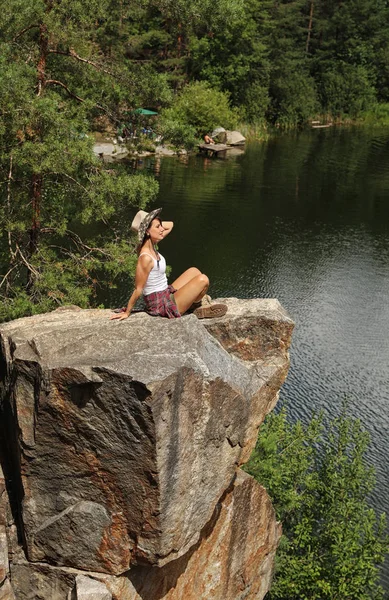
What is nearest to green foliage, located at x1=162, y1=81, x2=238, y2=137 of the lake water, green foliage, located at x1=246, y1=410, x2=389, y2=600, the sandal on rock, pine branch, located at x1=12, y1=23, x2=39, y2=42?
the lake water

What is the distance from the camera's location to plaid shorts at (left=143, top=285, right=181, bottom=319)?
9.00 meters

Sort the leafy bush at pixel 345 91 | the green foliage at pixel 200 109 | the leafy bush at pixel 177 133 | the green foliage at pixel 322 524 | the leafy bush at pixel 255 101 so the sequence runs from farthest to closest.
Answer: the leafy bush at pixel 345 91 < the leafy bush at pixel 255 101 < the green foliage at pixel 200 109 < the leafy bush at pixel 177 133 < the green foliage at pixel 322 524

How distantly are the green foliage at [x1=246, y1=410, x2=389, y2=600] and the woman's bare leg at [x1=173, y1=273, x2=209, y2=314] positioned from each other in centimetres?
371

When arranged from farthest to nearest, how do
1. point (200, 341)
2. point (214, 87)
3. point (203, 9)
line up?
point (214, 87)
point (203, 9)
point (200, 341)

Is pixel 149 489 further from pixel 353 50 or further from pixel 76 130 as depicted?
pixel 353 50

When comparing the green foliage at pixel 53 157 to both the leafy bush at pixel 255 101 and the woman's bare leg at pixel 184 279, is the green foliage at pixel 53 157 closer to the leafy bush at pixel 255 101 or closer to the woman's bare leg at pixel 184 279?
the woman's bare leg at pixel 184 279

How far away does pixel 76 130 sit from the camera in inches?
609

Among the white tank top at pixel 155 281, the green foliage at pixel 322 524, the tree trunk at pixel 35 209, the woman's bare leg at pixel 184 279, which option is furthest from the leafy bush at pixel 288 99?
the white tank top at pixel 155 281

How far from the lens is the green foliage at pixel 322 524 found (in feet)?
37.7

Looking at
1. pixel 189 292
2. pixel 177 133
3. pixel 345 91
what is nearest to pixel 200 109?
pixel 345 91

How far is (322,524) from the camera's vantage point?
1245 cm

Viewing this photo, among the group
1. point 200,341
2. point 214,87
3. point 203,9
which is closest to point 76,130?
point 203,9

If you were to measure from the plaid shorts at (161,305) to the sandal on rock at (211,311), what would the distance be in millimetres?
728

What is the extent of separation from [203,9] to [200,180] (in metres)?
25.0
